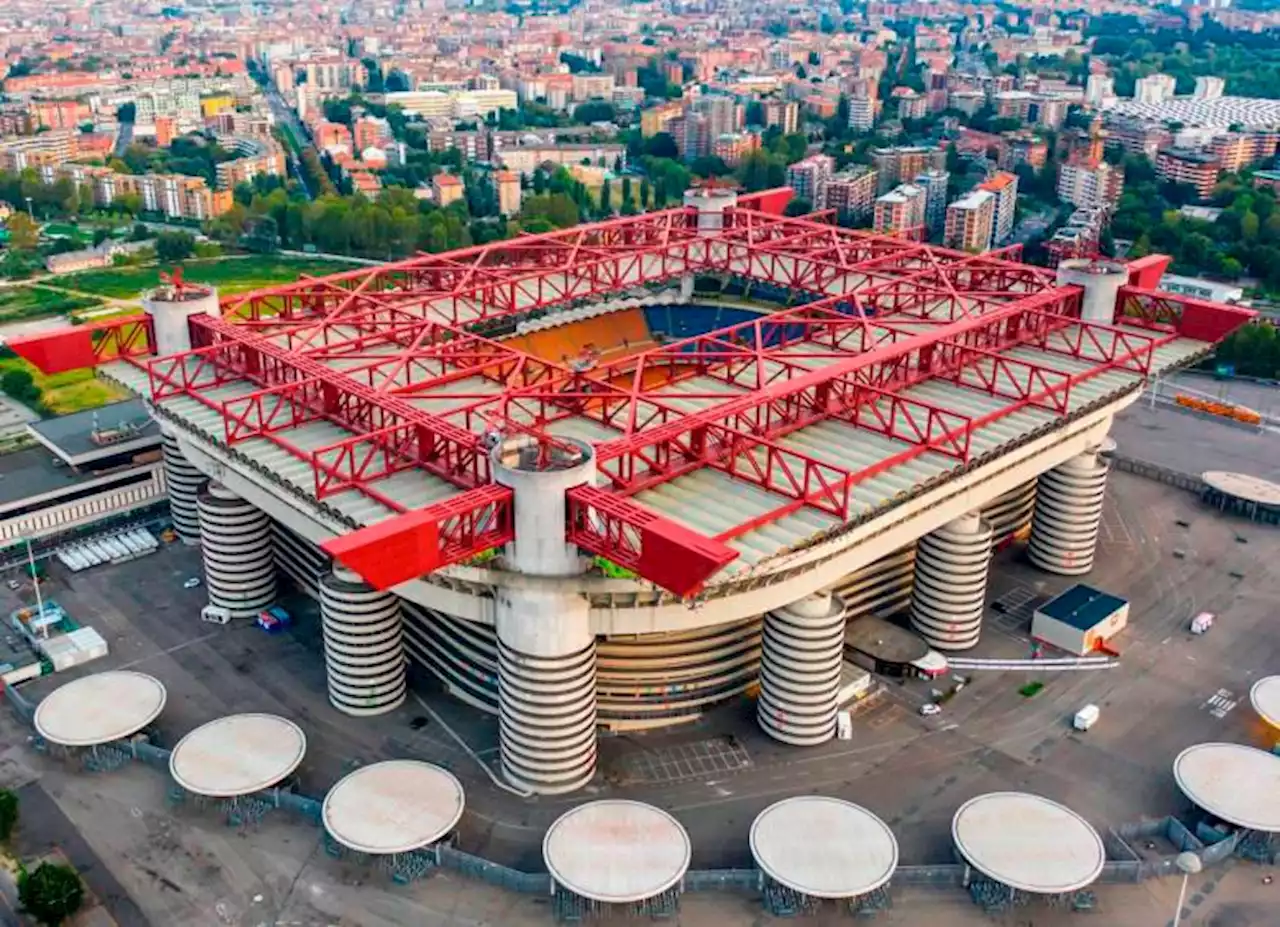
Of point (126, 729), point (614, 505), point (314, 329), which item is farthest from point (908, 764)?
point (314, 329)

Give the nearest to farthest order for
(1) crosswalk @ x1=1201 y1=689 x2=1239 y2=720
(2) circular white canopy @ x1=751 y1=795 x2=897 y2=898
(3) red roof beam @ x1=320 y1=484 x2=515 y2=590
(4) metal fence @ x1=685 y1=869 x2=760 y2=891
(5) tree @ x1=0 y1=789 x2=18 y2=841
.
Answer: (3) red roof beam @ x1=320 y1=484 x2=515 y2=590, (2) circular white canopy @ x1=751 y1=795 x2=897 y2=898, (4) metal fence @ x1=685 y1=869 x2=760 y2=891, (5) tree @ x1=0 y1=789 x2=18 y2=841, (1) crosswalk @ x1=1201 y1=689 x2=1239 y2=720

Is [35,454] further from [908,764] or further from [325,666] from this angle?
[908,764]

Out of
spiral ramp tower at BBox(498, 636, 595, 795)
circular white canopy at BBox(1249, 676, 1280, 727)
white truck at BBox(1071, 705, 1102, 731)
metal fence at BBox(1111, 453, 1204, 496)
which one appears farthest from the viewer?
metal fence at BBox(1111, 453, 1204, 496)

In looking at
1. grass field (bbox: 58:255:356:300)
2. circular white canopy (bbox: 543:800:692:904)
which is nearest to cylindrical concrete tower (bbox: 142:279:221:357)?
circular white canopy (bbox: 543:800:692:904)

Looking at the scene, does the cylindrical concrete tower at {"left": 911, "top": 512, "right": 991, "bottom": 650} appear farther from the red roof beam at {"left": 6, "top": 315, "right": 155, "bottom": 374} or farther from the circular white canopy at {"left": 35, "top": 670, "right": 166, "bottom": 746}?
the red roof beam at {"left": 6, "top": 315, "right": 155, "bottom": 374}

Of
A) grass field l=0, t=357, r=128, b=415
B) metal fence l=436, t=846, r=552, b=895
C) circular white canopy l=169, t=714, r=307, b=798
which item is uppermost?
circular white canopy l=169, t=714, r=307, b=798

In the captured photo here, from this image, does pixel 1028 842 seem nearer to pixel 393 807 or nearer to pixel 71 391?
pixel 393 807

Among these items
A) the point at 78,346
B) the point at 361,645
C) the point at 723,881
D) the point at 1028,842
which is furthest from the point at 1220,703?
the point at 78,346
